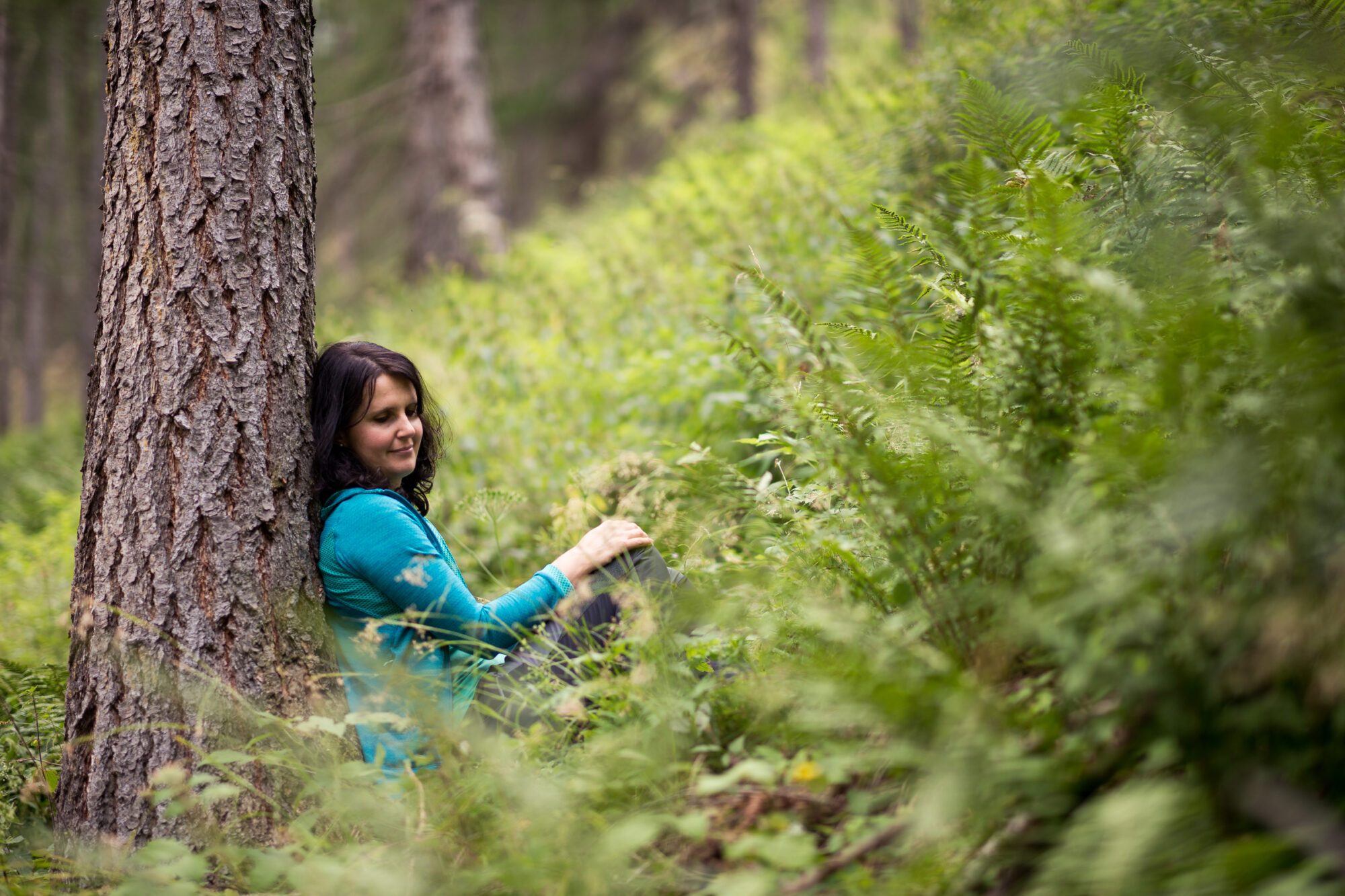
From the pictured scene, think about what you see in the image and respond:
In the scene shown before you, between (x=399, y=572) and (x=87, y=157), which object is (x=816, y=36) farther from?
(x=87, y=157)

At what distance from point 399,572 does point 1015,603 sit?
1.70 metres

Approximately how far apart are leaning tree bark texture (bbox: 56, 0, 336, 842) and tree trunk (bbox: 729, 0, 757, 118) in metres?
10.0

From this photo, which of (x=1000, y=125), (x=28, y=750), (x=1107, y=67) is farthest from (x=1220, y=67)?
(x=28, y=750)

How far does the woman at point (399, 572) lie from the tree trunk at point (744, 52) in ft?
32.9

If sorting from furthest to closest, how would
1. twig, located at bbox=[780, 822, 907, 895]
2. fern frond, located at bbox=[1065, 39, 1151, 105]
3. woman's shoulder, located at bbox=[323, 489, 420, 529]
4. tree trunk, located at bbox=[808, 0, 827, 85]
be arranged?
tree trunk, located at bbox=[808, 0, 827, 85]
woman's shoulder, located at bbox=[323, 489, 420, 529]
fern frond, located at bbox=[1065, 39, 1151, 105]
twig, located at bbox=[780, 822, 907, 895]

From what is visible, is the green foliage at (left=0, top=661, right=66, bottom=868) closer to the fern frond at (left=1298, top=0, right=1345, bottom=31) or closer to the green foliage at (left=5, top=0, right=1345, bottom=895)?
the green foliage at (left=5, top=0, right=1345, bottom=895)

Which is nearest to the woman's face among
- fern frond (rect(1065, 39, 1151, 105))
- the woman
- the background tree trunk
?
the woman

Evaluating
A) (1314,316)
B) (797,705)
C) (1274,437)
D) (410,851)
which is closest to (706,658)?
(797,705)

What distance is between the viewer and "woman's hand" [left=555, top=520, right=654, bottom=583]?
8.80 feet

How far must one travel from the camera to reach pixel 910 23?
10805 mm

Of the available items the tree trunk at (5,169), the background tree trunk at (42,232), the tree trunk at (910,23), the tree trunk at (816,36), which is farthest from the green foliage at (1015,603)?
the background tree trunk at (42,232)

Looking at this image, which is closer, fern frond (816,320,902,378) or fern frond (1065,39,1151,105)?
fern frond (816,320,902,378)

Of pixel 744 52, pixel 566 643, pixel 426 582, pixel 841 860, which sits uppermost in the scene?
pixel 744 52

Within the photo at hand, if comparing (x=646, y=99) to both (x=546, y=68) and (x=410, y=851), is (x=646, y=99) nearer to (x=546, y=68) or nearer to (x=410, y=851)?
(x=546, y=68)
